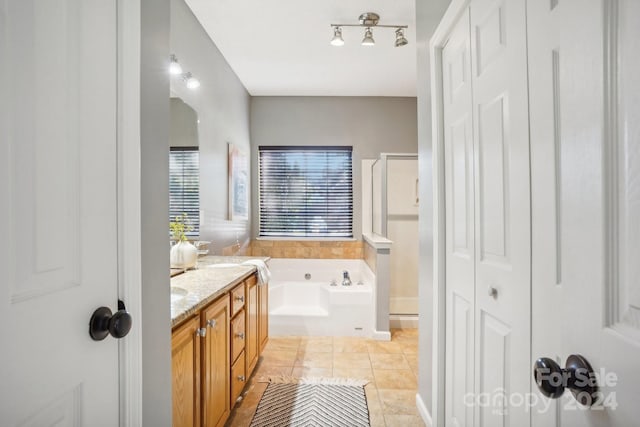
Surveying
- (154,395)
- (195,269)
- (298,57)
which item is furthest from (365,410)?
(298,57)

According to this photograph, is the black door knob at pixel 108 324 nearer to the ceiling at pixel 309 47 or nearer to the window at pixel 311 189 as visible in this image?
the ceiling at pixel 309 47

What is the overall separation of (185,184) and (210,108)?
2.84 feet

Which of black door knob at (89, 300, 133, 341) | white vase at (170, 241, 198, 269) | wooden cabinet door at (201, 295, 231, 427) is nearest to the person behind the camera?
black door knob at (89, 300, 133, 341)

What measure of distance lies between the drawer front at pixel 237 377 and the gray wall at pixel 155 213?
0.90 meters

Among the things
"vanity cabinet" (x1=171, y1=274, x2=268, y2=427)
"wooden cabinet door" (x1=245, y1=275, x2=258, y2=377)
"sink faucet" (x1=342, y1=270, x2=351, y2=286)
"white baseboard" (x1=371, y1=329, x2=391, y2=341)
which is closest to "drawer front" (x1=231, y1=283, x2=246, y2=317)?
"vanity cabinet" (x1=171, y1=274, x2=268, y2=427)

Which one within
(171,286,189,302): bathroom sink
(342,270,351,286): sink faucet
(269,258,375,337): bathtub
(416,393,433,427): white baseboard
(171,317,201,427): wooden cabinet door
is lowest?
(416,393,433,427): white baseboard

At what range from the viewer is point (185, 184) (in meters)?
2.35

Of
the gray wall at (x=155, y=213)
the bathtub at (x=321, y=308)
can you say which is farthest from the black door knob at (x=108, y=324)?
the bathtub at (x=321, y=308)

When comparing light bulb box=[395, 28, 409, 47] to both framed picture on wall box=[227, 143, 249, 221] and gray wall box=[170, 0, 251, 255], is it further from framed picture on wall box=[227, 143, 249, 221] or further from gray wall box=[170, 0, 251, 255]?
framed picture on wall box=[227, 143, 249, 221]

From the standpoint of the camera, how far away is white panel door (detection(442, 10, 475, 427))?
1.30m

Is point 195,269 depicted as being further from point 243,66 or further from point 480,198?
point 243,66

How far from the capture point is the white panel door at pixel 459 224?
4.27ft

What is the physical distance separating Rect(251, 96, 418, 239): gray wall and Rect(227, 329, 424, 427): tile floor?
1.52 meters

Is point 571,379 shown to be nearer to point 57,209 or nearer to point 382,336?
point 57,209
